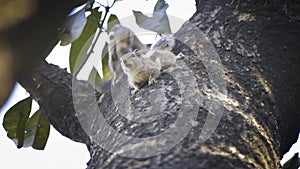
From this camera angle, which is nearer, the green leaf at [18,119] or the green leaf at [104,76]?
the green leaf at [104,76]

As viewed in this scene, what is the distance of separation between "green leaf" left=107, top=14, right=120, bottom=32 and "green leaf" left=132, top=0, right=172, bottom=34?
8 centimetres

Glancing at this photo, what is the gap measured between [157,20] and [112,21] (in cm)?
19

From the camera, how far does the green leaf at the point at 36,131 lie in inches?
56.7

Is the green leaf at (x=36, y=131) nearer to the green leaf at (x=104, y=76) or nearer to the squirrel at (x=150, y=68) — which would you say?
the green leaf at (x=104, y=76)

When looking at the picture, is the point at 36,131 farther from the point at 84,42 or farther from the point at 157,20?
the point at 157,20

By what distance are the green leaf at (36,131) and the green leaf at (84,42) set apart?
176 millimetres

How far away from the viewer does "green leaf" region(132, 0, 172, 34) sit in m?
1.37

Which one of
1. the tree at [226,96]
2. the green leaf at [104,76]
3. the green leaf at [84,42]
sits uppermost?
the green leaf at [84,42]

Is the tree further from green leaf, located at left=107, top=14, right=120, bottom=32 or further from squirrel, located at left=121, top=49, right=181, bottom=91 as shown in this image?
green leaf, located at left=107, top=14, right=120, bottom=32

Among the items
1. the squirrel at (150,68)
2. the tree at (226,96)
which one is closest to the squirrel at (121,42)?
the squirrel at (150,68)

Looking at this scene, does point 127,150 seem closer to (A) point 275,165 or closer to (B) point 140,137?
(B) point 140,137

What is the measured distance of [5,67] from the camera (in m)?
0.18

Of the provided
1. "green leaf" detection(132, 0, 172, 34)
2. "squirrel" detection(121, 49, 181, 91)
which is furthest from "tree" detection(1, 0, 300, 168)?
"green leaf" detection(132, 0, 172, 34)

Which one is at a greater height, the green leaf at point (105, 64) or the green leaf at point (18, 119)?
the green leaf at point (105, 64)
